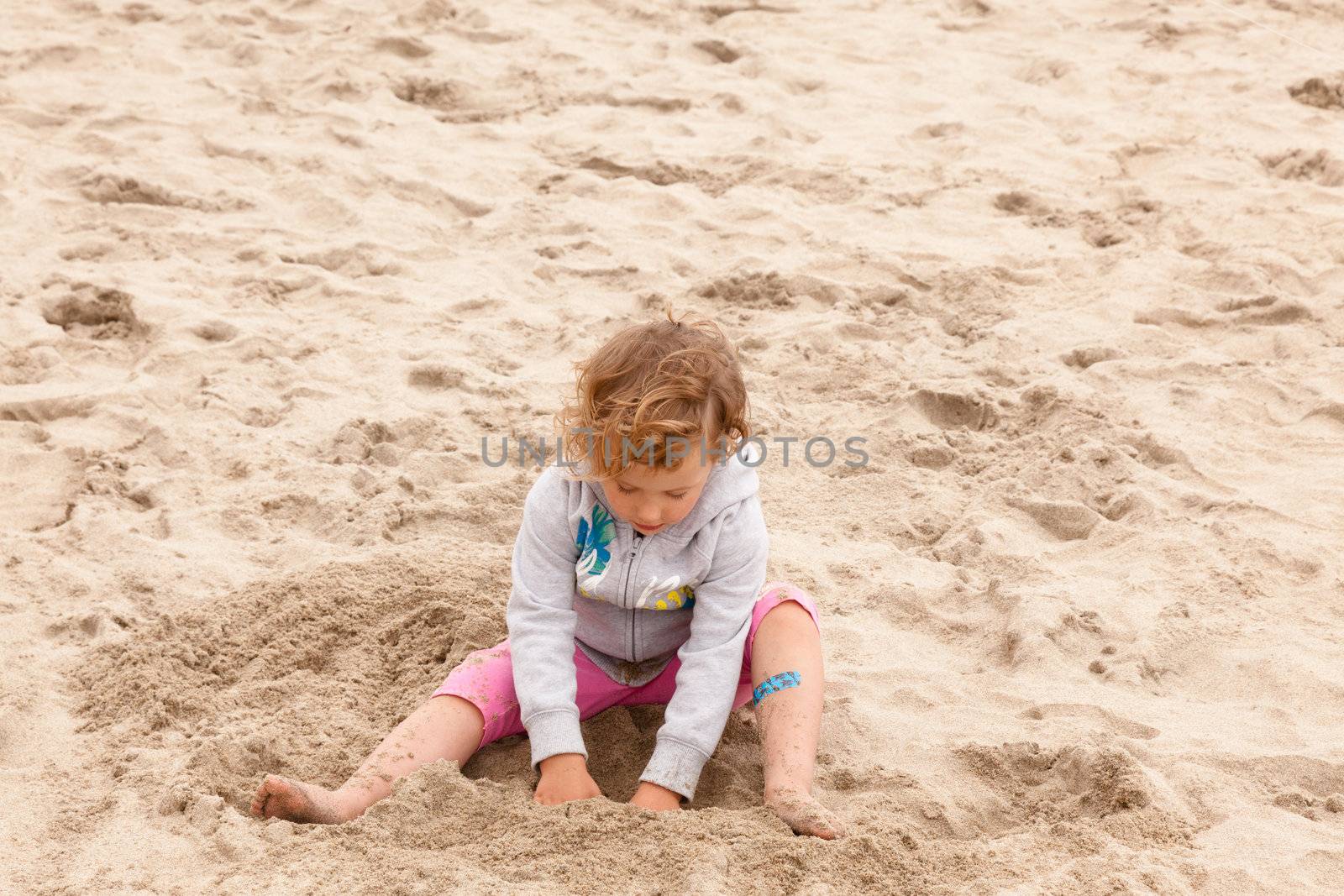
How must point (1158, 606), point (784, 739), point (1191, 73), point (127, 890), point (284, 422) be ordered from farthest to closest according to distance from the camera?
1. point (1191, 73)
2. point (284, 422)
3. point (1158, 606)
4. point (784, 739)
5. point (127, 890)

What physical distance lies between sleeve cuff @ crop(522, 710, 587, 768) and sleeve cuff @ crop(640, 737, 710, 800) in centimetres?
13

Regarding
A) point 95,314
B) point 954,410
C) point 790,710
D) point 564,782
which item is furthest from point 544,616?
point 95,314

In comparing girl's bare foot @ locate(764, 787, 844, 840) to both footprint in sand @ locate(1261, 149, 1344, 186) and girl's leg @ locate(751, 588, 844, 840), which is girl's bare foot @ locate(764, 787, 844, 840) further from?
footprint in sand @ locate(1261, 149, 1344, 186)

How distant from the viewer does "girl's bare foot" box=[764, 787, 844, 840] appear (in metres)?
2.08

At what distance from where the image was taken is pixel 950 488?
10.4ft

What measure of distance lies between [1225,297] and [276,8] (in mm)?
4314

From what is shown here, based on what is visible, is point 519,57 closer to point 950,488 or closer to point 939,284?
point 939,284

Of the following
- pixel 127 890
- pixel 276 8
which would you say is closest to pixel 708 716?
pixel 127 890

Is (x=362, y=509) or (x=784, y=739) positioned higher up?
(x=784, y=739)

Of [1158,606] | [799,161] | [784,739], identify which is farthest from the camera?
[799,161]

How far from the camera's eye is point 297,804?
2082 mm

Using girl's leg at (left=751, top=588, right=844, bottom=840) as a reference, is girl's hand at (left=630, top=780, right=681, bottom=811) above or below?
below

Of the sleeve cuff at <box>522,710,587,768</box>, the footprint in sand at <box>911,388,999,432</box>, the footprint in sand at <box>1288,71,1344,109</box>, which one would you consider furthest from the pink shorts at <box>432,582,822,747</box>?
the footprint in sand at <box>1288,71,1344,109</box>

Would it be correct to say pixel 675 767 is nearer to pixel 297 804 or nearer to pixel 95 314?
pixel 297 804
